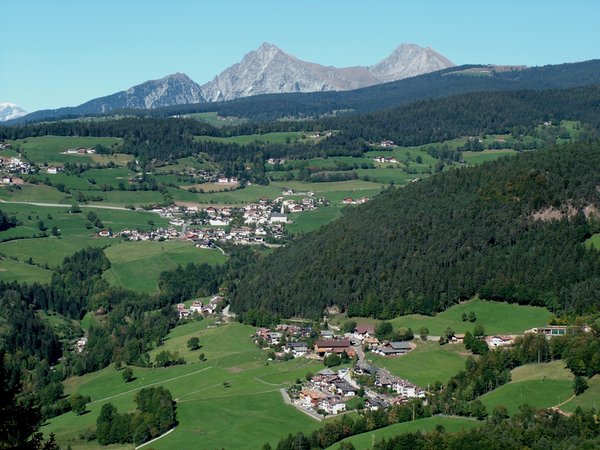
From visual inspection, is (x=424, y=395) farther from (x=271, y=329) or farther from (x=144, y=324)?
(x=144, y=324)

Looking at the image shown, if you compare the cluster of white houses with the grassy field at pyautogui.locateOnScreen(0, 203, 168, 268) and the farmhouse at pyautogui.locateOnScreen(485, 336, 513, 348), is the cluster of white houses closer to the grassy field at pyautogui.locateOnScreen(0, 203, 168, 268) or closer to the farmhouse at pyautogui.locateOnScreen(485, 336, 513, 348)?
the grassy field at pyautogui.locateOnScreen(0, 203, 168, 268)

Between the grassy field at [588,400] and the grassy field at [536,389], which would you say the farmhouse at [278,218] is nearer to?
the grassy field at [536,389]

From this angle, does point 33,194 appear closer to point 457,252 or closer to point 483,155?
point 457,252

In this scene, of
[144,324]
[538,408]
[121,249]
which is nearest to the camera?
[538,408]

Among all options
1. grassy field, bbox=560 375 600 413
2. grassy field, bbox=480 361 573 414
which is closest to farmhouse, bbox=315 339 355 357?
grassy field, bbox=480 361 573 414

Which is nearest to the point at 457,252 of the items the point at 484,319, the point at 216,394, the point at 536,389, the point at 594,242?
the point at 594,242

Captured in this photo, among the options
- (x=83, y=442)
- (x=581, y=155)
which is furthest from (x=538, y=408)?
(x=581, y=155)
